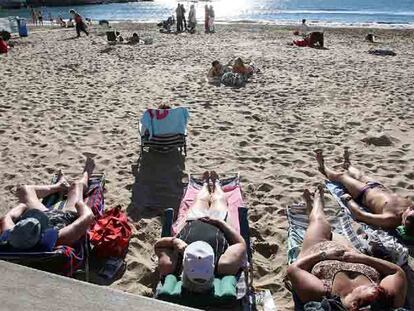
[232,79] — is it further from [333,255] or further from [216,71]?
[333,255]

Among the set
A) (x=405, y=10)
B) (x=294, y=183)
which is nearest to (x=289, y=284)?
(x=294, y=183)

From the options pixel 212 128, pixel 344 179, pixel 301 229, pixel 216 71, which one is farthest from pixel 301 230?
pixel 216 71

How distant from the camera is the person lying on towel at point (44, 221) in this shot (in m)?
3.26

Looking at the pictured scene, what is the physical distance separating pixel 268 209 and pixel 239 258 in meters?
1.42

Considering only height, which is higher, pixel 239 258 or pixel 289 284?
pixel 239 258

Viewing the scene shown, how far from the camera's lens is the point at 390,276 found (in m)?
3.11

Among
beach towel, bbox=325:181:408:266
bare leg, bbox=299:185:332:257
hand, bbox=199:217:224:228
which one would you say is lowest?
beach towel, bbox=325:181:408:266

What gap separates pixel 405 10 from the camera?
4375cm

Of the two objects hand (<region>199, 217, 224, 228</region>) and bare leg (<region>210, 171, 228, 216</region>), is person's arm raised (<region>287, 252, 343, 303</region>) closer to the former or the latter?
hand (<region>199, 217, 224, 228</region>)

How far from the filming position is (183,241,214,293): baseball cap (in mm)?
2961

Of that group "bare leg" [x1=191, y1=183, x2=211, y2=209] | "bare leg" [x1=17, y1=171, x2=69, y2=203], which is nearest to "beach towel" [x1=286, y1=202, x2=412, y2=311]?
"bare leg" [x1=191, y1=183, x2=211, y2=209]

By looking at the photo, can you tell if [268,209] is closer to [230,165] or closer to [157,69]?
[230,165]

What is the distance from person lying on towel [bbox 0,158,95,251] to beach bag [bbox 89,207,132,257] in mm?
153

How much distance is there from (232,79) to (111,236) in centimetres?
632
